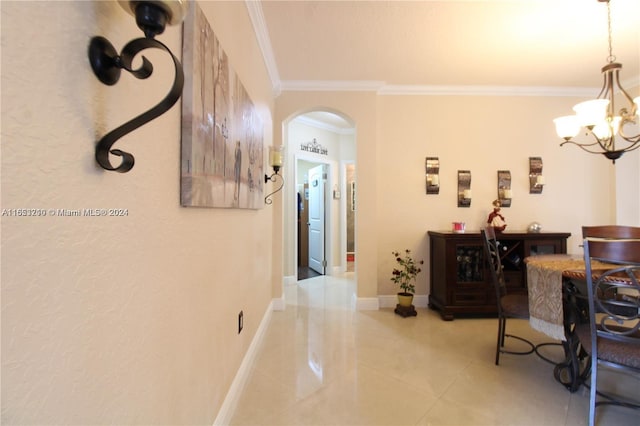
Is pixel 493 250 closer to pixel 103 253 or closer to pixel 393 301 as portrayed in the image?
pixel 393 301

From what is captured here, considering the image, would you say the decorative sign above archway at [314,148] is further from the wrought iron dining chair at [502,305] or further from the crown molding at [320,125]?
the wrought iron dining chair at [502,305]

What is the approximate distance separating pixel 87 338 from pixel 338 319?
2.57 m

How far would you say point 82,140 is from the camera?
536 millimetres

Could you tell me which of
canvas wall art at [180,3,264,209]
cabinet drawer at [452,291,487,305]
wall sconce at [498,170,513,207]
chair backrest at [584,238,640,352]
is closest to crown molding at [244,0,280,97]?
canvas wall art at [180,3,264,209]

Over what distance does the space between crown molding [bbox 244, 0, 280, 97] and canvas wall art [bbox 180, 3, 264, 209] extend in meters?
0.80

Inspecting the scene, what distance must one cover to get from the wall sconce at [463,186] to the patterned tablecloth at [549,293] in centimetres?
155

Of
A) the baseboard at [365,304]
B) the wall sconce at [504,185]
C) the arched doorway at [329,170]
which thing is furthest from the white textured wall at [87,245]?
the wall sconce at [504,185]

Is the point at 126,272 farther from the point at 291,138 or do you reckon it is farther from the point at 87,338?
the point at 291,138

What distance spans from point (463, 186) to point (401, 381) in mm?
2370

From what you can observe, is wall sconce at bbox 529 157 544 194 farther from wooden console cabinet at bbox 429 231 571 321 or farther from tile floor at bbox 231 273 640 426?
tile floor at bbox 231 273 640 426

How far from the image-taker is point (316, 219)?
525 centimetres

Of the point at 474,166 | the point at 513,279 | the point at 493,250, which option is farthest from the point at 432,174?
the point at 513,279

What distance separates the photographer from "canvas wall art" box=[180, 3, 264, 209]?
3.17ft

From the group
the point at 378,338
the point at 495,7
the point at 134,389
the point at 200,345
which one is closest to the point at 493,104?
the point at 495,7
